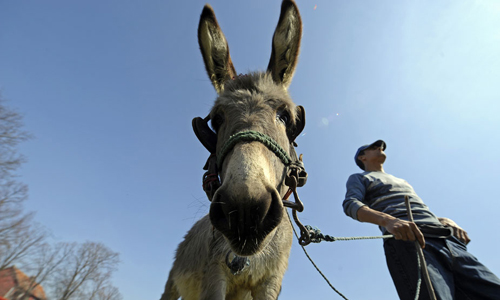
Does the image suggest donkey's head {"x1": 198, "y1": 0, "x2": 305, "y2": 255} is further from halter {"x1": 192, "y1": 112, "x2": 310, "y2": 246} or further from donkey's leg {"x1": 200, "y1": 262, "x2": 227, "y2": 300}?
donkey's leg {"x1": 200, "y1": 262, "x2": 227, "y2": 300}

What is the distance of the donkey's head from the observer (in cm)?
153

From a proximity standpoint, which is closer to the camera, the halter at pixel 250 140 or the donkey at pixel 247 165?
the donkey at pixel 247 165

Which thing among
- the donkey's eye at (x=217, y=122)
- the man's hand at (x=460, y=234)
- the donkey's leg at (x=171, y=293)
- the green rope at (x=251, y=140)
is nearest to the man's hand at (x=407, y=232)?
the man's hand at (x=460, y=234)

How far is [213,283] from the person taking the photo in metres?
2.73

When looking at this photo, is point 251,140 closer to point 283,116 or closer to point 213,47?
point 283,116

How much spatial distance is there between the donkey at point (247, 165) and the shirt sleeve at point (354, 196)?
0.79 meters

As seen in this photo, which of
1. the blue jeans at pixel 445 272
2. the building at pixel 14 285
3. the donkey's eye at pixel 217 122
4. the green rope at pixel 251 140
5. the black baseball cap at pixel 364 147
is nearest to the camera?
the green rope at pixel 251 140

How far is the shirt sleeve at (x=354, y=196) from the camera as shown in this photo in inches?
108

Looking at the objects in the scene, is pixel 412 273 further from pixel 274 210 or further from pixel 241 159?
pixel 241 159

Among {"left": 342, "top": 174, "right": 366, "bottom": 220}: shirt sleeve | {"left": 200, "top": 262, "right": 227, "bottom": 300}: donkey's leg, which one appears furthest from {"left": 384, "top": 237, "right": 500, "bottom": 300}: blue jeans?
{"left": 200, "top": 262, "right": 227, "bottom": 300}: donkey's leg

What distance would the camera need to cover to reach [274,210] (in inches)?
63.4

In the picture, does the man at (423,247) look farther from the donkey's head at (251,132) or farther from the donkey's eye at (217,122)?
the donkey's eye at (217,122)

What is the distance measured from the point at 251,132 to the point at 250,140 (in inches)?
2.8

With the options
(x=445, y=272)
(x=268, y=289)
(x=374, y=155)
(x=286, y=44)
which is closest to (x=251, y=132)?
(x=286, y=44)
